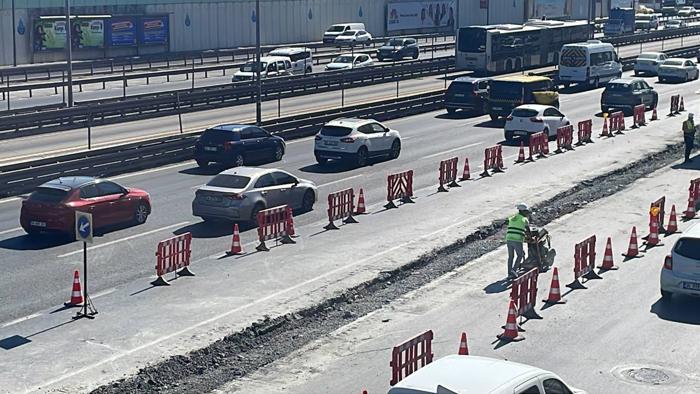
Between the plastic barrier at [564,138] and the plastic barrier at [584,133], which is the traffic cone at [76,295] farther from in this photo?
the plastic barrier at [584,133]

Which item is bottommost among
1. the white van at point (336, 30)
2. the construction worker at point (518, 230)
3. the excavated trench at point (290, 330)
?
the excavated trench at point (290, 330)

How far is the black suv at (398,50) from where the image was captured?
3155 inches

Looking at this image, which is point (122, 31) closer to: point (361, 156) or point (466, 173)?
point (361, 156)

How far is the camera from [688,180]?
3466 centimetres

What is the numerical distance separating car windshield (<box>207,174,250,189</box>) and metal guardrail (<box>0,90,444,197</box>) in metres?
6.72

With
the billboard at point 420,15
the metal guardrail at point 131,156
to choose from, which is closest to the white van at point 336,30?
the billboard at point 420,15

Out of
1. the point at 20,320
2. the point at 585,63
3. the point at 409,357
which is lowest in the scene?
the point at 20,320

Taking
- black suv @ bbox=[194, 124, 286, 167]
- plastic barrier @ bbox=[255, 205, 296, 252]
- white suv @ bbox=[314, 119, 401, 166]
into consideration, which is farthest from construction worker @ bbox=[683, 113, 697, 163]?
plastic barrier @ bbox=[255, 205, 296, 252]

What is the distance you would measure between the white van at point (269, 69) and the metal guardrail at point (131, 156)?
48.1ft

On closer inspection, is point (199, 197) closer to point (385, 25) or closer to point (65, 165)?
point (65, 165)

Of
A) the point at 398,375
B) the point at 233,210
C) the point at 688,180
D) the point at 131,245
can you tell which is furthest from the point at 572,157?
the point at 398,375

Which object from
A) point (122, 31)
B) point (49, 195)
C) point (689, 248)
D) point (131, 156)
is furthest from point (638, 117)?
point (122, 31)

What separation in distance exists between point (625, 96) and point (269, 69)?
68.4 ft

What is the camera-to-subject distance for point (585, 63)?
2395 inches
